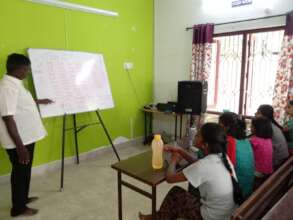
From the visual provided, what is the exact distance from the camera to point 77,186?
2906 mm

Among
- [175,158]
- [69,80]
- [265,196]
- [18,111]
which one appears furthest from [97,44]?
[265,196]

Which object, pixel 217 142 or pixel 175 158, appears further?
pixel 175 158

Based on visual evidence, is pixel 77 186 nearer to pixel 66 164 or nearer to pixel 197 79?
pixel 66 164

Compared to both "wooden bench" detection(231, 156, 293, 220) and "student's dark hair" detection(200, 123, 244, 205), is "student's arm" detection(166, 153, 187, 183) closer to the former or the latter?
"student's dark hair" detection(200, 123, 244, 205)

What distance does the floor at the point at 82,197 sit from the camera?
92.9 inches

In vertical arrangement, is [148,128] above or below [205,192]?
below

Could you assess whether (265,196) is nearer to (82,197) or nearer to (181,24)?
(82,197)

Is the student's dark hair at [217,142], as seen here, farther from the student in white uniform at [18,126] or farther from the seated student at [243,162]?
the student in white uniform at [18,126]

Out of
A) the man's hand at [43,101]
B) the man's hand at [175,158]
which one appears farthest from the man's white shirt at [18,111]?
the man's hand at [175,158]

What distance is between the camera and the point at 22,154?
2137 millimetres

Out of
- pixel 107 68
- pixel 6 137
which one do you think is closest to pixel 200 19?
pixel 107 68

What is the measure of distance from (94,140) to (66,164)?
57 centimetres

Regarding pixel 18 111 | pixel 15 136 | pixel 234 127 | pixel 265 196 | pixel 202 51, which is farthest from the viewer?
pixel 202 51

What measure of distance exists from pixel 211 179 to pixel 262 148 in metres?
0.81
